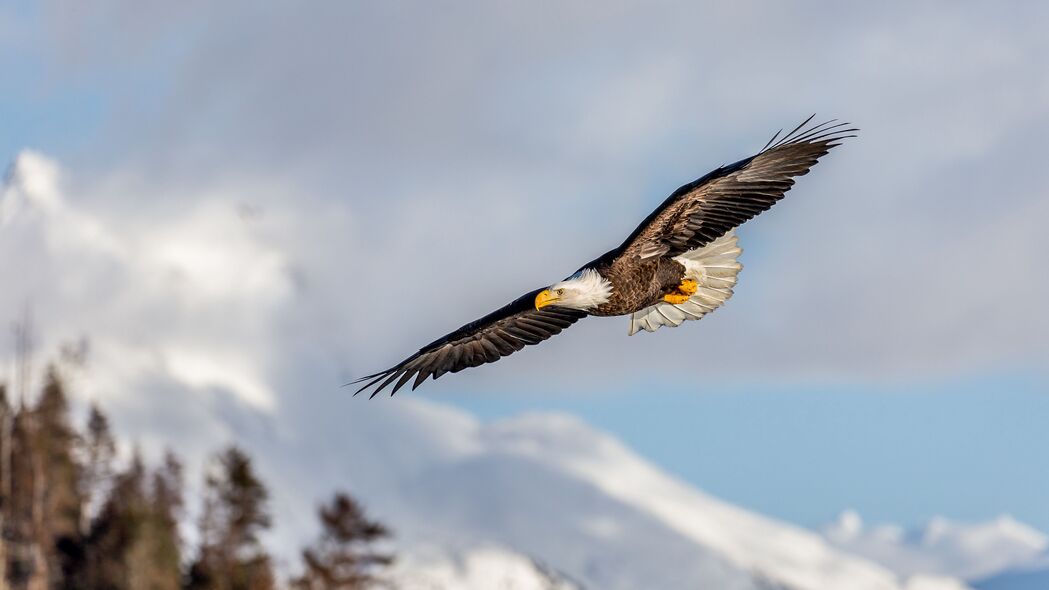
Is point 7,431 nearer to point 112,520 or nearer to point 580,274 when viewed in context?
point 112,520

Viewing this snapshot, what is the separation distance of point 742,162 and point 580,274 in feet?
4.42

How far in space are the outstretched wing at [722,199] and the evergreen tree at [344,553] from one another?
2341 centimetres

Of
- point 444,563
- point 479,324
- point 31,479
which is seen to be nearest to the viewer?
point 479,324

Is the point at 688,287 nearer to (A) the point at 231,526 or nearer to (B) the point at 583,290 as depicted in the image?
(B) the point at 583,290

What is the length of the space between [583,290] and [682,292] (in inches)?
49.0

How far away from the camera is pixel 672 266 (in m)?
14.8

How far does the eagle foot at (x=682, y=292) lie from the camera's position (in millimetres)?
15016

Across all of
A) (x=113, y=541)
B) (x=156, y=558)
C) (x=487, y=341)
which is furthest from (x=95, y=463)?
(x=487, y=341)

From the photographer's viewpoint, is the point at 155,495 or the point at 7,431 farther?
the point at 155,495

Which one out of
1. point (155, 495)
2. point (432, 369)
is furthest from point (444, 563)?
point (432, 369)

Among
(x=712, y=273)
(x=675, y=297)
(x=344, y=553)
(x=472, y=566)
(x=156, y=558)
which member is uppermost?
(x=472, y=566)

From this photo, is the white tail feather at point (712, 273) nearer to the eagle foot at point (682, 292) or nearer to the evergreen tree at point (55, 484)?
A: the eagle foot at point (682, 292)

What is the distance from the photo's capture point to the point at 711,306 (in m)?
15.3

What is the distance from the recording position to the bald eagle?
46.5 feet
